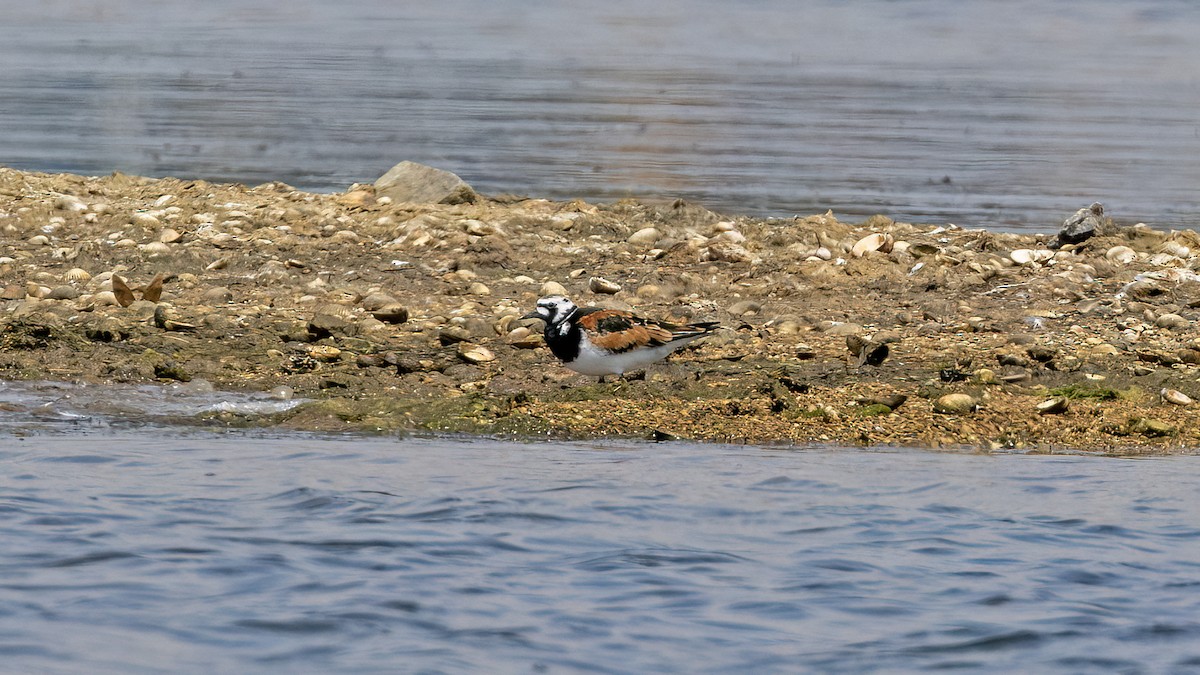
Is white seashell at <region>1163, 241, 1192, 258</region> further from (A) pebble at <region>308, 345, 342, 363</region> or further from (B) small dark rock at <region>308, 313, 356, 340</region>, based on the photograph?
(A) pebble at <region>308, 345, 342, 363</region>

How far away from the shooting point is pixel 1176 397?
9.42 meters

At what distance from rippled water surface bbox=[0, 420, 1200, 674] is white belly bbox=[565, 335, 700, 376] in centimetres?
75

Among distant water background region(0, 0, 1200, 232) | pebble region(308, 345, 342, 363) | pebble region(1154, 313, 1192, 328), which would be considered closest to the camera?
pebble region(308, 345, 342, 363)

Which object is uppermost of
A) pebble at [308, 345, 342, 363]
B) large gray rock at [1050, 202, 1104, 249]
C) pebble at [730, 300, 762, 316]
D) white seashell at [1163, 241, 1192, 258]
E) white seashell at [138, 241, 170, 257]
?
large gray rock at [1050, 202, 1104, 249]

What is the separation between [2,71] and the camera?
29.4 meters

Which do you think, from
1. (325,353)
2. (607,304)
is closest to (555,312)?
(325,353)

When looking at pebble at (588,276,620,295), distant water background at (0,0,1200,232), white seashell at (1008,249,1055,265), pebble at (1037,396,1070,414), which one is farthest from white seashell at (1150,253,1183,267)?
pebble at (588,276,620,295)

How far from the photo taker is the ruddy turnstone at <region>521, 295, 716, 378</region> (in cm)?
941

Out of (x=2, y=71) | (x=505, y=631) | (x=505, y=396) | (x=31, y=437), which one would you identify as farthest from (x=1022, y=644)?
(x=2, y=71)

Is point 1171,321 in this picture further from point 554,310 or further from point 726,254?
point 554,310

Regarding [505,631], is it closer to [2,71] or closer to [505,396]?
[505,396]

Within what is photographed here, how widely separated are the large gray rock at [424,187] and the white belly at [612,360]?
15.1 feet

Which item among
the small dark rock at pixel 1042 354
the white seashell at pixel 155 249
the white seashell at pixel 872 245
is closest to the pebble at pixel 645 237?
the white seashell at pixel 872 245

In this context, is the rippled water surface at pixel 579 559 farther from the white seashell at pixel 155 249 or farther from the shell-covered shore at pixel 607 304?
the white seashell at pixel 155 249
